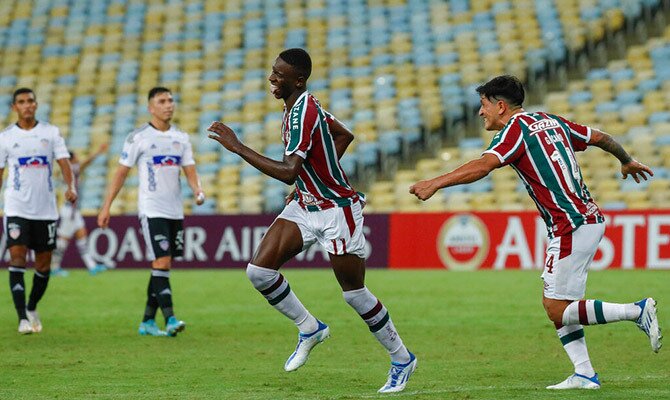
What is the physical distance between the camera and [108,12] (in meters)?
30.7

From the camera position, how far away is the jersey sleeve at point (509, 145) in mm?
7379

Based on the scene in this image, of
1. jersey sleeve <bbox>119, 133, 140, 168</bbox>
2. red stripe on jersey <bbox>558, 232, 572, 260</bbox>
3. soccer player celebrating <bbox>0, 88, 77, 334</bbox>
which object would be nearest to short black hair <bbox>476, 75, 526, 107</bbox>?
red stripe on jersey <bbox>558, 232, 572, 260</bbox>

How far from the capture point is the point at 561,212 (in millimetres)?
7555

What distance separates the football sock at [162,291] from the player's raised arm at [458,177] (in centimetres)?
469

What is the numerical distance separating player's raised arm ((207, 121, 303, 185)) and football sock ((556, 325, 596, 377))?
2091 mm

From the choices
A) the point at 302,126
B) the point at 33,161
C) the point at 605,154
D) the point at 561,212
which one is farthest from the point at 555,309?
the point at 605,154

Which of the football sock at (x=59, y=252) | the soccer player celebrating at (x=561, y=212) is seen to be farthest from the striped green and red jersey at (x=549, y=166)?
the football sock at (x=59, y=252)

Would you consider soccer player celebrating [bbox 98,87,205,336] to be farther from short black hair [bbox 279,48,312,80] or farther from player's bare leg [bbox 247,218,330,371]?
short black hair [bbox 279,48,312,80]

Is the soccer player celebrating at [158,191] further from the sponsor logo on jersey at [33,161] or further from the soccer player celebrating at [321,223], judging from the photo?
the soccer player celebrating at [321,223]

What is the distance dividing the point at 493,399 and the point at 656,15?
20.9 meters

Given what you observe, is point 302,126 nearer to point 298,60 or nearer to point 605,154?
point 298,60

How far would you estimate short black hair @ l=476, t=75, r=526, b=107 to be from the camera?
771cm

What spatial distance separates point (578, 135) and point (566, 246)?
793 mm

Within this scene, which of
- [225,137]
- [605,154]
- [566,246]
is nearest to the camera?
[225,137]
